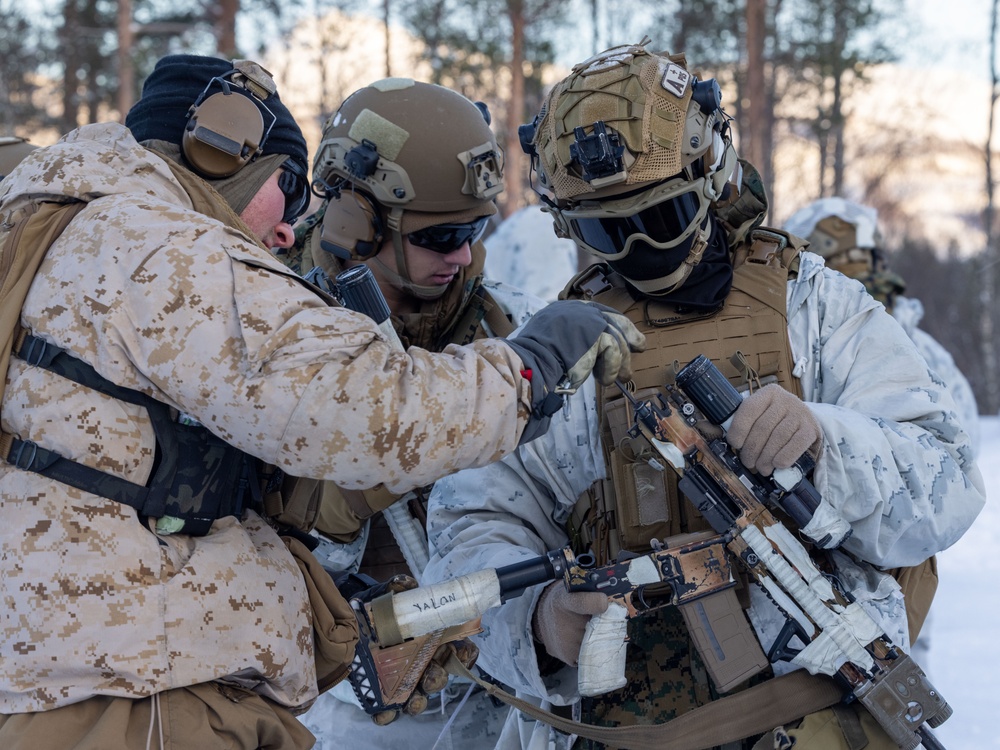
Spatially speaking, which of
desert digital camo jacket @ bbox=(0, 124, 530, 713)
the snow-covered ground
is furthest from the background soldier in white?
desert digital camo jacket @ bbox=(0, 124, 530, 713)

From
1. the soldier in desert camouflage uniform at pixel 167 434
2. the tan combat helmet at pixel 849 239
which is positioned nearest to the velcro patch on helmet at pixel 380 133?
the soldier in desert camouflage uniform at pixel 167 434

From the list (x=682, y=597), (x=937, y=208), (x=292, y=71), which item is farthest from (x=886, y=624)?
(x=937, y=208)

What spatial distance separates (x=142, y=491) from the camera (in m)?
1.95

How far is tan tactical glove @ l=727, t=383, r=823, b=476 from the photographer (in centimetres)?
237

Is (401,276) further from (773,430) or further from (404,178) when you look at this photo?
(773,430)

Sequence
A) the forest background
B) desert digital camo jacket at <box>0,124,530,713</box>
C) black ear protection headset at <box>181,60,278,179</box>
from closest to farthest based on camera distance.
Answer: desert digital camo jacket at <box>0,124,530,713</box> → black ear protection headset at <box>181,60,278,179</box> → the forest background

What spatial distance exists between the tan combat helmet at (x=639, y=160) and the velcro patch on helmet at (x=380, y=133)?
3.02ft

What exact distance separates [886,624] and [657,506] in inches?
23.7

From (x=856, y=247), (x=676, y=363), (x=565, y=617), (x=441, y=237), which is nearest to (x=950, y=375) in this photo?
(x=856, y=247)

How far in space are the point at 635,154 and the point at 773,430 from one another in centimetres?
77

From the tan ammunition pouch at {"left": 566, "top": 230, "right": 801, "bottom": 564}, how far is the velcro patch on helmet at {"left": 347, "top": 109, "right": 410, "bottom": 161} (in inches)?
47.8

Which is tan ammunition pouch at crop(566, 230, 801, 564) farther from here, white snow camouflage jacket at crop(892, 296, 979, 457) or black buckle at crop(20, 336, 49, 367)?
white snow camouflage jacket at crop(892, 296, 979, 457)

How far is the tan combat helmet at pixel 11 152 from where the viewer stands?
13.5 feet

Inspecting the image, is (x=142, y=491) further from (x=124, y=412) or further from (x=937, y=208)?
(x=937, y=208)
